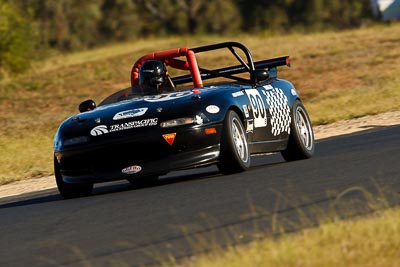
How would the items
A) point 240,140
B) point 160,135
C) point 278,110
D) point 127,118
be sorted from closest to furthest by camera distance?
point 160,135 → point 127,118 → point 240,140 → point 278,110

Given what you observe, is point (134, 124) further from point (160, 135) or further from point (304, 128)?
point (304, 128)

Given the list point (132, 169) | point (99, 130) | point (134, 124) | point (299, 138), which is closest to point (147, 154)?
point (132, 169)

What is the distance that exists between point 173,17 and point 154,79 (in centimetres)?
6337

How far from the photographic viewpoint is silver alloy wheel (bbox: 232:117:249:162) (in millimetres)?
11578

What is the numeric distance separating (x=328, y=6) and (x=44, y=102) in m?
45.8

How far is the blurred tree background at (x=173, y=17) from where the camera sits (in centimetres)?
7481

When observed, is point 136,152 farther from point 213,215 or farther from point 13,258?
point 13,258

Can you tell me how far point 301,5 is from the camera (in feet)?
250

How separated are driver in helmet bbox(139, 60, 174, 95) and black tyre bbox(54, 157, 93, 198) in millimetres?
1360

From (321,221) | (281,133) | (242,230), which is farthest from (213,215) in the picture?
(281,133)

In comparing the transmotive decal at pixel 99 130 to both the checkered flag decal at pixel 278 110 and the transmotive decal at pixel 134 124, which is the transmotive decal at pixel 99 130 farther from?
the checkered flag decal at pixel 278 110

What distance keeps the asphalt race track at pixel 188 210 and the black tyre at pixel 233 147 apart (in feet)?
0.45

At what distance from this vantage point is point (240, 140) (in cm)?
1168

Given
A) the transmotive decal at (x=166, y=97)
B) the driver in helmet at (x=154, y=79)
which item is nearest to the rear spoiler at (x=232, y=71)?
the driver in helmet at (x=154, y=79)
